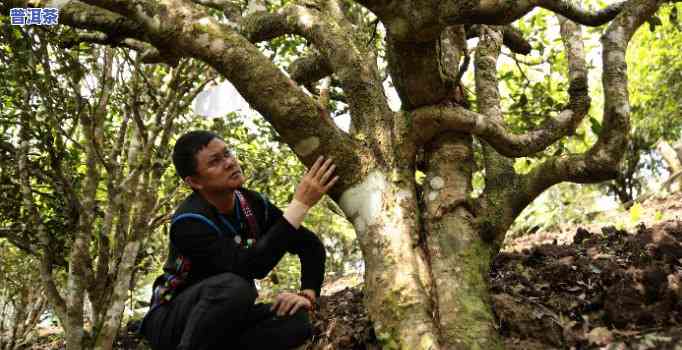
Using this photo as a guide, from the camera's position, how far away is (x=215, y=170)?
2.92 meters

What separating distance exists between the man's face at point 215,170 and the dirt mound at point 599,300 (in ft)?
6.26

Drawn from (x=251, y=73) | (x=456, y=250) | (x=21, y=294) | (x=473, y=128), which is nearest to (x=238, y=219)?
(x=251, y=73)

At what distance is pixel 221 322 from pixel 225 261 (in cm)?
32

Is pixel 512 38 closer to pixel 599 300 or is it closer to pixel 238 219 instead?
pixel 599 300

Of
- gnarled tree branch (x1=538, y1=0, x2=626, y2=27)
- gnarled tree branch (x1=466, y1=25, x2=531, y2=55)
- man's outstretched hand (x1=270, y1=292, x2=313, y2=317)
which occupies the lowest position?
man's outstretched hand (x1=270, y1=292, x2=313, y2=317)

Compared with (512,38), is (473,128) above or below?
below

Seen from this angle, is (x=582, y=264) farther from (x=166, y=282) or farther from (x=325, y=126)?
(x=166, y=282)

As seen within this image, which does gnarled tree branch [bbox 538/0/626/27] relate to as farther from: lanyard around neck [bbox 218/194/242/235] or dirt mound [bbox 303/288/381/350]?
dirt mound [bbox 303/288/381/350]

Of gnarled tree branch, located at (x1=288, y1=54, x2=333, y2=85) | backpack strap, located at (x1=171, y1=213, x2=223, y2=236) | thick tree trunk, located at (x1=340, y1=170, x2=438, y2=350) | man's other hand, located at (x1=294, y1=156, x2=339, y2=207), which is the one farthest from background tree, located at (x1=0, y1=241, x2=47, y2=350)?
thick tree trunk, located at (x1=340, y1=170, x2=438, y2=350)

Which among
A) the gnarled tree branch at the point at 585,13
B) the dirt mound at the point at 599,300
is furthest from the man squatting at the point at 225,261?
the gnarled tree branch at the point at 585,13

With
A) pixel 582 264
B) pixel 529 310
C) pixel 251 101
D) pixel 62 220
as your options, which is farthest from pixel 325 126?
pixel 62 220

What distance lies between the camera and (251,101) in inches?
A: 121

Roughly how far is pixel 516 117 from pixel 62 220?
508cm

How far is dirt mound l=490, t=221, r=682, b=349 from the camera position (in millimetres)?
2930
